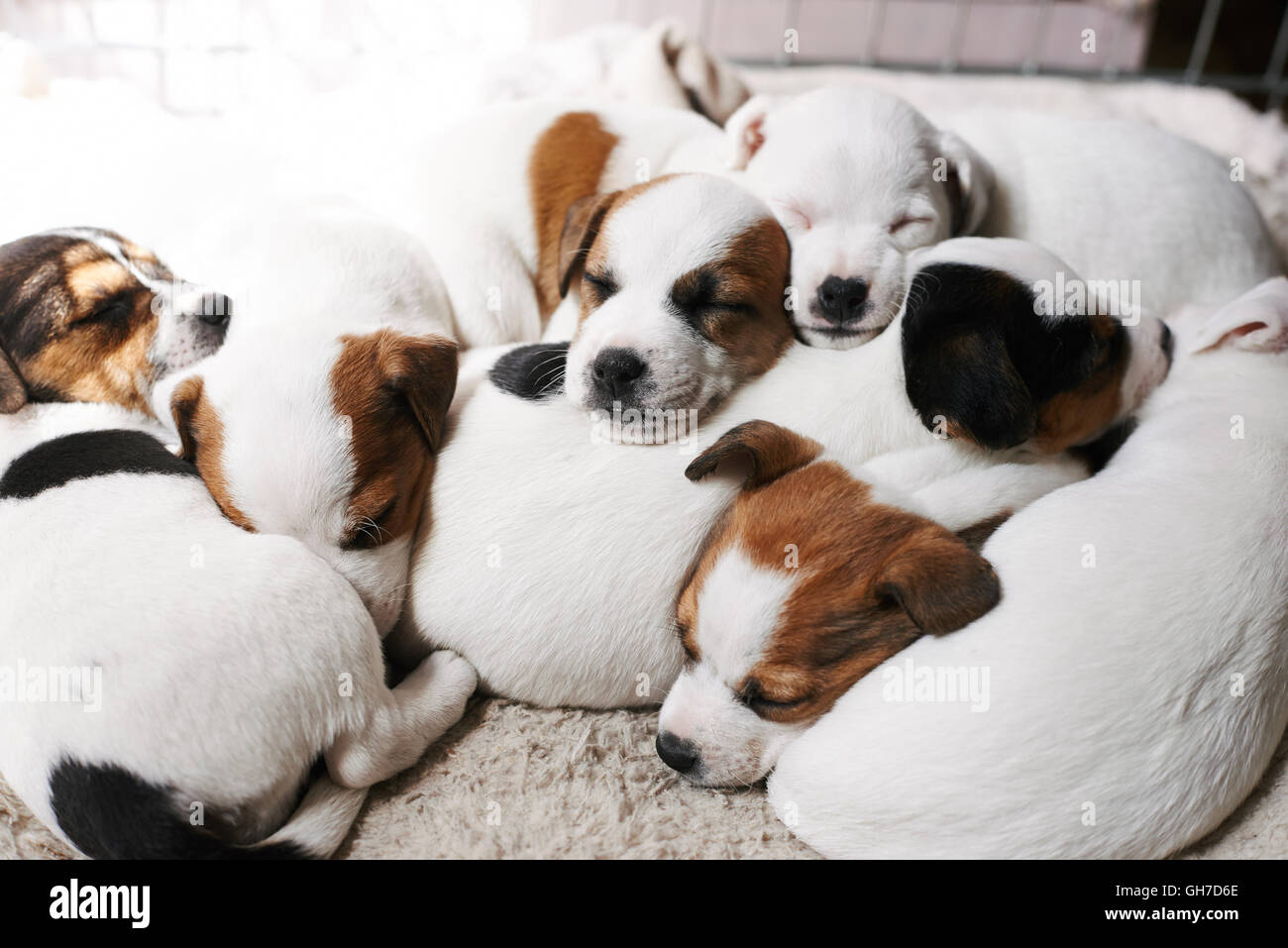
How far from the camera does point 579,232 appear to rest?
2457 mm

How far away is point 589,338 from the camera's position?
2145 millimetres

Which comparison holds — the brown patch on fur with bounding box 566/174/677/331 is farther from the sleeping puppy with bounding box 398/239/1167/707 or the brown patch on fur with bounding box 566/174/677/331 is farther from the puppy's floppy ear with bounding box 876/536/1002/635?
the puppy's floppy ear with bounding box 876/536/1002/635

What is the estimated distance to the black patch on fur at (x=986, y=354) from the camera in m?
2.00

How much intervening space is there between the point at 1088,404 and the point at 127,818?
6.30ft

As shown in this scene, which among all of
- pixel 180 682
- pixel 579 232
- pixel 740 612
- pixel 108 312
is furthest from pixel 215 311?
pixel 740 612

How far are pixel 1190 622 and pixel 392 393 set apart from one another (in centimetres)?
149

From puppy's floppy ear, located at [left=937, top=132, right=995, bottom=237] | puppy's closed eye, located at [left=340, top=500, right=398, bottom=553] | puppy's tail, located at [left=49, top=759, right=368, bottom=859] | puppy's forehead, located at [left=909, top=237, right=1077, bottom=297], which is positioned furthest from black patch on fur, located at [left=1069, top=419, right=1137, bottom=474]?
puppy's tail, located at [left=49, top=759, right=368, bottom=859]

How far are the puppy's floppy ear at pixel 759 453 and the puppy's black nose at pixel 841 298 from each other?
0.37 meters

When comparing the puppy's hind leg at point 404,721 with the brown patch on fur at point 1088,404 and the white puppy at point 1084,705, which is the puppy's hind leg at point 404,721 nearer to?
the white puppy at point 1084,705

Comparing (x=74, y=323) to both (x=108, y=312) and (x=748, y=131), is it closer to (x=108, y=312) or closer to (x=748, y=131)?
(x=108, y=312)

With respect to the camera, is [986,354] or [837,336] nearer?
[986,354]

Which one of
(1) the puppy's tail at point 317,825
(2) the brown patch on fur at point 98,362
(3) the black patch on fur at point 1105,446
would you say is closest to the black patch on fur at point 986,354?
(3) the black patch on fur at point 1105,446
